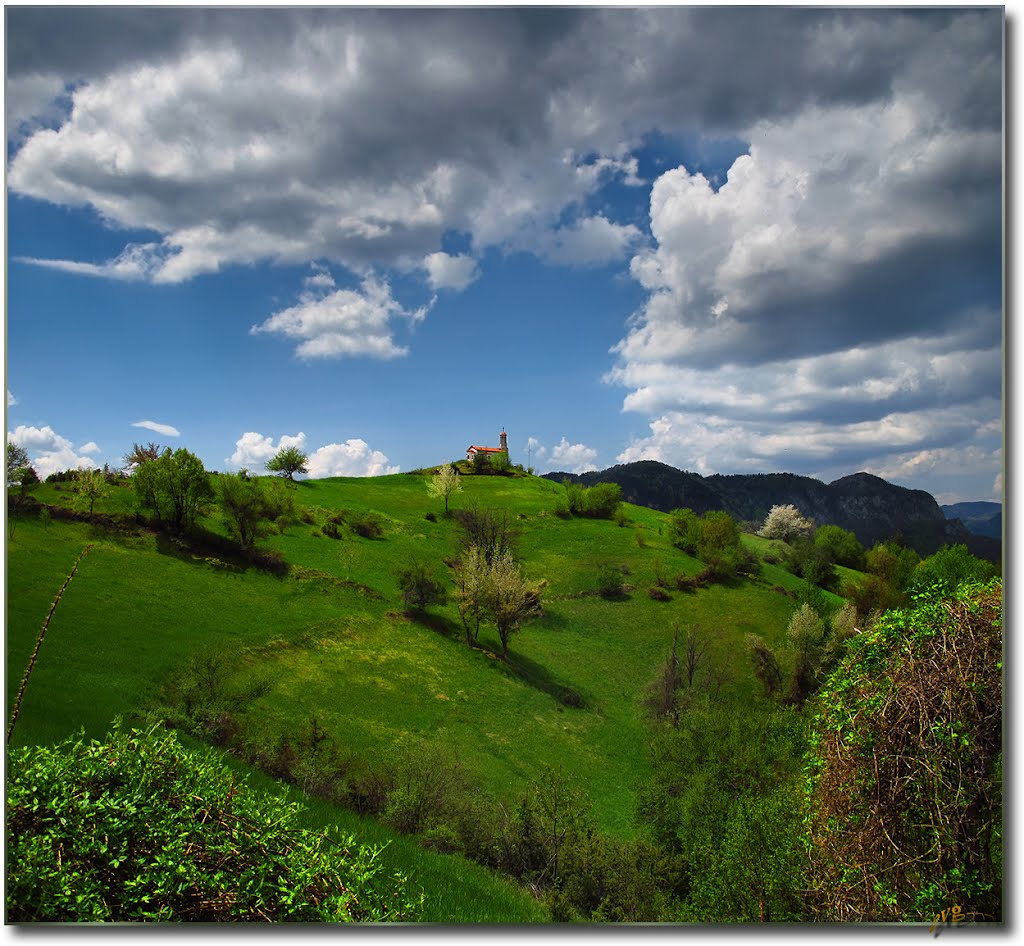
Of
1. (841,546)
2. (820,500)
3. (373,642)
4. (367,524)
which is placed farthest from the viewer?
(367,524)

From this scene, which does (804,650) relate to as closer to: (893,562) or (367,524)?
(893,562)

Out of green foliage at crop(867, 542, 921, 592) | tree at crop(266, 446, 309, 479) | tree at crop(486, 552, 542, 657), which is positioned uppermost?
tree at crop(266, 446, 309, 479)

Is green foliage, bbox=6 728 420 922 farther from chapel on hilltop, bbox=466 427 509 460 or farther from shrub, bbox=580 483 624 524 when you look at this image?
shrub, bbox=580 483 624 524

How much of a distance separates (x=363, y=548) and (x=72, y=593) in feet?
42.4

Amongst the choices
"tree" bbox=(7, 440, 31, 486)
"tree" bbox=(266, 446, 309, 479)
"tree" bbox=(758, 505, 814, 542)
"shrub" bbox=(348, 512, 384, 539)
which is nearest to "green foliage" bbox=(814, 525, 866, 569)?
"tree" bbox=(758, 505, 814, 542)

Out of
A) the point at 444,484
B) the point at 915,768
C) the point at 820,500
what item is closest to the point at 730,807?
the point at 915,768

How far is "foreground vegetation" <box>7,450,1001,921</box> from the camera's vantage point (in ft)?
19.0

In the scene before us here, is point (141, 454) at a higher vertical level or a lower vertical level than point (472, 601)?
higher

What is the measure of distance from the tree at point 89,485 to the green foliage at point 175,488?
1.79 ft

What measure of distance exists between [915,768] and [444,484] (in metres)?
19.7

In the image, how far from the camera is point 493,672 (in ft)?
59.8

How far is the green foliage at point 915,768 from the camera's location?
4.22 meters

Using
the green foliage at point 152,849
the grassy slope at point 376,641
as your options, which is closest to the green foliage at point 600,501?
the grassy slope at point 376,641

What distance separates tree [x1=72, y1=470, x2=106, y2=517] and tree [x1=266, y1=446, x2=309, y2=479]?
10.1 feet
